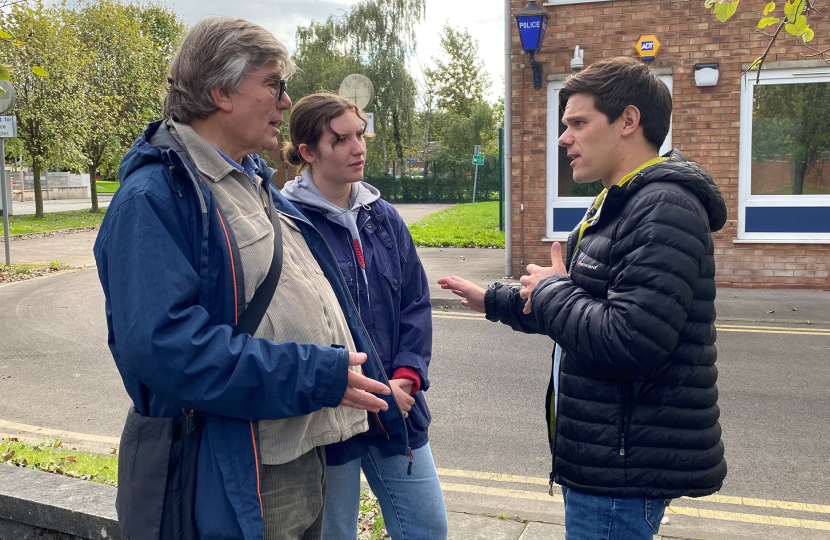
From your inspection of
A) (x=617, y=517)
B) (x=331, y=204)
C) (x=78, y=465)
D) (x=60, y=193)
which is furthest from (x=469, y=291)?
(x=60, y=193)

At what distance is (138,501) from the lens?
1.67 metres

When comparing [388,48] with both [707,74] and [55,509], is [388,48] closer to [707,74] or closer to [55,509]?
[707,74]

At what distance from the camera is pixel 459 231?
18.4 metres

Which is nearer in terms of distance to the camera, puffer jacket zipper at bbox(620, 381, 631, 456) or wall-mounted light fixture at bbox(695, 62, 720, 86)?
puffer jacket zipper at bbox(620, 381, 631, 456)

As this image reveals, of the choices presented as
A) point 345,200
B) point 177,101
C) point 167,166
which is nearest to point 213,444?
point 167,166

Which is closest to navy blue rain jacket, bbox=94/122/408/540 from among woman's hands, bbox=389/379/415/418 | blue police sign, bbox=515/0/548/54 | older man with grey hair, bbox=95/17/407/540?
older man with grey hair, bbox=95/17/407/540

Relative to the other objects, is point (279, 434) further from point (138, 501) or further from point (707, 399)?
point (707, 399)

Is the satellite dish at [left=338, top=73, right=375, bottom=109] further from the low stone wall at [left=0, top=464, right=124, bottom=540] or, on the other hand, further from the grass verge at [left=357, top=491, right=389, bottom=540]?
the low stone wall at [left=0, top=464, right=124, bottom=540]

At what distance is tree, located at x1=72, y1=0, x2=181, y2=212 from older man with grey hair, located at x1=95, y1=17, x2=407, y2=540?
91.4 ft

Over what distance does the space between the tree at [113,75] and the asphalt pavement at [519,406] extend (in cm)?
1958

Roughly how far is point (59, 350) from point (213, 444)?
662 cm

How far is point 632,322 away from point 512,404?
13.0ft

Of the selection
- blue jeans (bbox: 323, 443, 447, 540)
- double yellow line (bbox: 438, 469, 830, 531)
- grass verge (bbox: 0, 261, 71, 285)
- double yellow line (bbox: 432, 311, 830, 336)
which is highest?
blue jeans (bbox: 323, 443, 447, 540)

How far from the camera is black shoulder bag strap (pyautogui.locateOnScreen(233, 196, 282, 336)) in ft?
5.59
